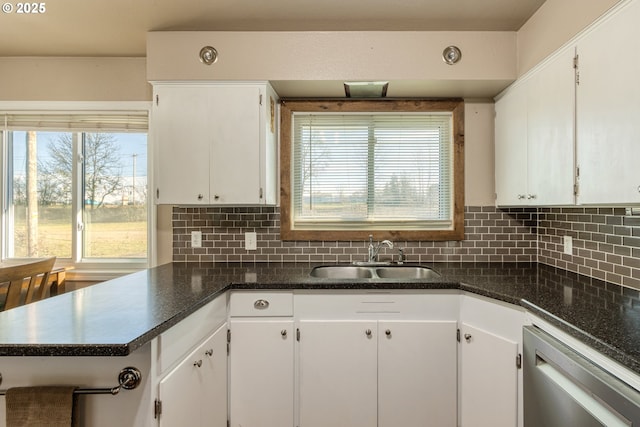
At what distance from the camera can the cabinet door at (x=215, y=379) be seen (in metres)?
1.57

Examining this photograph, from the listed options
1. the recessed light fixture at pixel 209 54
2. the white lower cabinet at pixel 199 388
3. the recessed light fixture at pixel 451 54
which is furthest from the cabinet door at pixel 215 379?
the recessed light fixture at pixel 451 54

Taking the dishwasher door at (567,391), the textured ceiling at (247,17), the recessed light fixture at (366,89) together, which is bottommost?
the dishwasher door at (567,391)

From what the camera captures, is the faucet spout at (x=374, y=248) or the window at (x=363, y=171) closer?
the faucet spout at (x=374, y=248)

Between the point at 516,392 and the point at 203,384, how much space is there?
141cm

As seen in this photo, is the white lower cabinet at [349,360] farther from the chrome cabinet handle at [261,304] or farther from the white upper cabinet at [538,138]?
the white upper cabinet at [538,138]

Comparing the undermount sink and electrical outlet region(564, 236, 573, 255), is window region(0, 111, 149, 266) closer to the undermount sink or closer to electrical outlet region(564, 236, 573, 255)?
the undermount sink

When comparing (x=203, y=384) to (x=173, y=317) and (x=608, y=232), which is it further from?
(x=608, y=232)

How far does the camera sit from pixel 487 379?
1.72 meters

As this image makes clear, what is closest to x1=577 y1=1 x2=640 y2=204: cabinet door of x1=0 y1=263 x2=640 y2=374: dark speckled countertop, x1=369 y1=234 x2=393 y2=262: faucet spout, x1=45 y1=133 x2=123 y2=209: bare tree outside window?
x1=0 y1=263 x2=640 y2=374: dark speckled countertop

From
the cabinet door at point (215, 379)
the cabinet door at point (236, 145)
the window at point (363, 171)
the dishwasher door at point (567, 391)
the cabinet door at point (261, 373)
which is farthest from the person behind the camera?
the window at point (363, 171)

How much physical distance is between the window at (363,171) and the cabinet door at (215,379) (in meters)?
0.95

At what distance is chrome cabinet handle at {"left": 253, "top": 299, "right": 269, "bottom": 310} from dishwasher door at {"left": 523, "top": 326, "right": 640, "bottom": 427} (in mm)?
1234

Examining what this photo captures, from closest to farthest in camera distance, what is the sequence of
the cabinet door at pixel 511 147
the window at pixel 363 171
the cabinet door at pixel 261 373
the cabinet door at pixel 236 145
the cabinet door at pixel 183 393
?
1. the cabinet door at pixel 183 393
2. the cabinet door at pixel 261 373
3. the cabinet door at pixel 511 147
4. the cabinet door at pixel 236 145
5. the window at pixel 363 171

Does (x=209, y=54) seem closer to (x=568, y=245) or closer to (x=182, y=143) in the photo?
(x=182, y=143)
